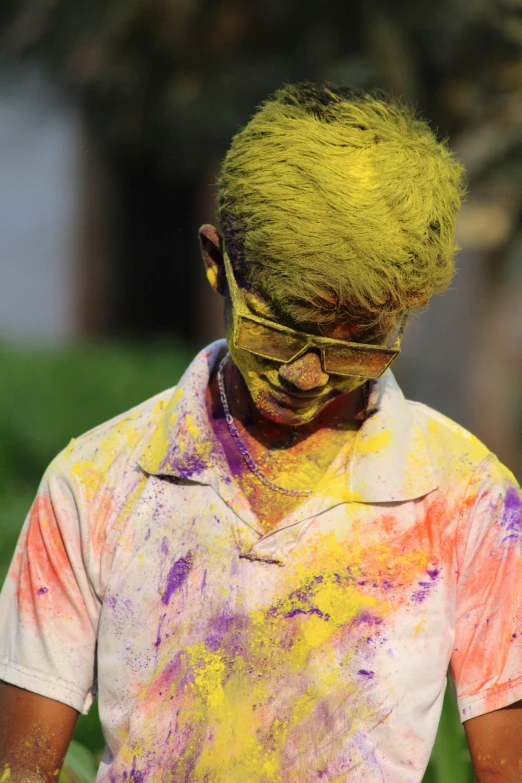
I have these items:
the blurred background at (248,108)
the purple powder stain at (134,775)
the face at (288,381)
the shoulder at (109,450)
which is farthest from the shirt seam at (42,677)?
the blurred background at (248,108)

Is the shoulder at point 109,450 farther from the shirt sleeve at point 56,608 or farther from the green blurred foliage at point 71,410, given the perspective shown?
the green blurred foliage at point 71,410

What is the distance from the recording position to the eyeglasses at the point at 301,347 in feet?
7.13

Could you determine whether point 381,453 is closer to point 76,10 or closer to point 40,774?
point 40,774

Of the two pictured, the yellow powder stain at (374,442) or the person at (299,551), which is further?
the yellow powder stain at (374,442)

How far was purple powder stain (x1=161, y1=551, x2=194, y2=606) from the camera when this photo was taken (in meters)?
2.24

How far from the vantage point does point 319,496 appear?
7.43 feet

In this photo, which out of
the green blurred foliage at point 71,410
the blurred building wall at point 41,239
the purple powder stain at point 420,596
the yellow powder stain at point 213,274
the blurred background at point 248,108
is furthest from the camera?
the blurred building wall at point 41,239

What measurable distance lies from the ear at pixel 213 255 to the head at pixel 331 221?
0.27ft

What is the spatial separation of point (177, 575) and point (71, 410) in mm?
7277

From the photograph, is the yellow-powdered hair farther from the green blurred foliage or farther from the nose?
the green blurred foliage

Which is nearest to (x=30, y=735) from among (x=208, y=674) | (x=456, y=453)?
(x=208, y=674)

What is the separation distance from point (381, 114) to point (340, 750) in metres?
1.23

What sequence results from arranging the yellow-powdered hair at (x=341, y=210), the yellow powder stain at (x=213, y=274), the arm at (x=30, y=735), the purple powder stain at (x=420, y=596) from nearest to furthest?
the yellow-powdered hair at (x=341, y=210)
the purple powder stain at (x=420, y=596)
the arm at (x=30, y=735)
the yellow powder stain at (x=213, y=274)

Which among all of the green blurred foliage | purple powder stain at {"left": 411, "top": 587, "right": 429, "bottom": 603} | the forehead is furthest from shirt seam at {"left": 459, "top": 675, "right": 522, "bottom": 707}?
the green blurred foliage
